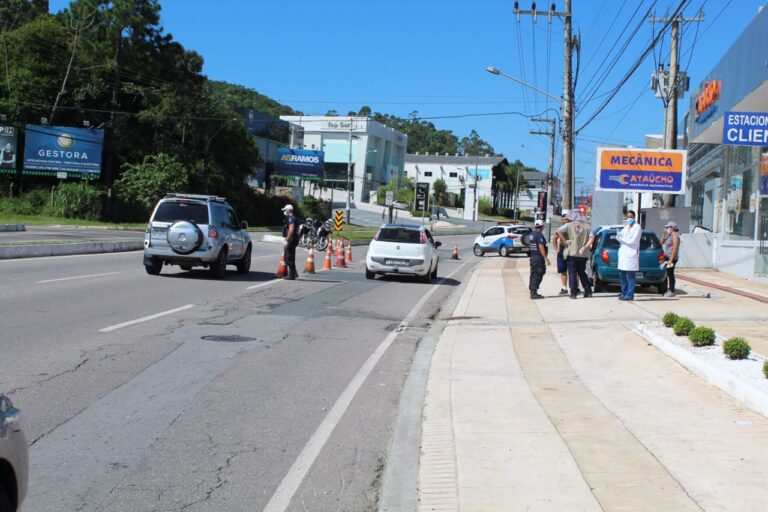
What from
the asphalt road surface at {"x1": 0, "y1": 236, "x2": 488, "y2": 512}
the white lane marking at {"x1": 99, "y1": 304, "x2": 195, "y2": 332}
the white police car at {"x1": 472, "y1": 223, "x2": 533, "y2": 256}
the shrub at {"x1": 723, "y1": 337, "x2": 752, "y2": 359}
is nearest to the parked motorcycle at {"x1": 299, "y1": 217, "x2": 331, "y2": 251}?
the white police car at {"x1": 472, "y1": 223, "x2": 533, "y2": 256}

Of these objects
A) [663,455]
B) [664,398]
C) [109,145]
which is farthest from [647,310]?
[109,145]

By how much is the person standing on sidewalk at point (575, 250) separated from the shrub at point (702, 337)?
24.2 feet

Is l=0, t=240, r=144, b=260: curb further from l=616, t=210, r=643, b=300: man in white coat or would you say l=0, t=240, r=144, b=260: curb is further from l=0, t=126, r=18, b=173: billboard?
l=0, t=126, r=18, b=173: billboard

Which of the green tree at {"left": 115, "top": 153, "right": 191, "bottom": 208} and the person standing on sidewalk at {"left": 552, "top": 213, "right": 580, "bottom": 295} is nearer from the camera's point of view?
the person standing on sidewalk at {"left": 552, "top": 213, "right": 580, "bottom": 295}

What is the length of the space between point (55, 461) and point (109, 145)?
2229 inches

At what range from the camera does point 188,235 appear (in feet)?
60.7

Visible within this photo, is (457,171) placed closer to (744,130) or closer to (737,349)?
(744,130)

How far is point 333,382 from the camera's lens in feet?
29.1

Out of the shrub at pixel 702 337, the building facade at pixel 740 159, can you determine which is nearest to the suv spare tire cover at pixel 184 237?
the shrub at pixel 702 337

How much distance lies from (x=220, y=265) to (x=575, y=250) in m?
8.54

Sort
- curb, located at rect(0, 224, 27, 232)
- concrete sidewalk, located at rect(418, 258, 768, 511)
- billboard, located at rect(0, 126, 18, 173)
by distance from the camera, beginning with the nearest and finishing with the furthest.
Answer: concrete sidewalk, located at rect(418, 258, 768, 511)
curb, located at rect(0, 224, 27, 232)
billboard, located at rect(0, 126, 18, 173)

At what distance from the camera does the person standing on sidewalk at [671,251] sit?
17828mm

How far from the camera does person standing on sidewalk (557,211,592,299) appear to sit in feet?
56.3

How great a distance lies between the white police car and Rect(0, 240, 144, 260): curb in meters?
21.6
